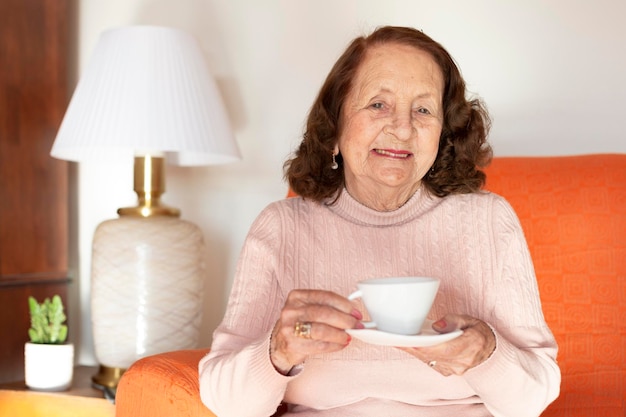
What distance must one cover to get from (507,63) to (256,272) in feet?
3.52

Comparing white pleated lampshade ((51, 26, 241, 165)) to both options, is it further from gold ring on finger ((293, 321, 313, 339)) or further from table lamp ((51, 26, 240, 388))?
gold ring on finger ((293, 321, 313, 339))

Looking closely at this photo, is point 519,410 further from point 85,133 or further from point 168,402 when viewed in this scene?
point 85,133

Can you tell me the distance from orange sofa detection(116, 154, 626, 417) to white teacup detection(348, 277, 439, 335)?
63cm

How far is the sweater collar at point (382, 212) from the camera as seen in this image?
5.00 ft

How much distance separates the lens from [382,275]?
4.81 ft

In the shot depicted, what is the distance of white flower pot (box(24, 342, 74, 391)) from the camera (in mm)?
2193

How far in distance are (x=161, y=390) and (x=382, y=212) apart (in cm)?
50

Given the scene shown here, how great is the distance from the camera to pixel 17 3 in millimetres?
2516

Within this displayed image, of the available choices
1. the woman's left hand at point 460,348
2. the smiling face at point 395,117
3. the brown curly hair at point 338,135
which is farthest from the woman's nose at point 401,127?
the woman's left hand at point 460,348

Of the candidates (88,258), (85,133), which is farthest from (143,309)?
(88,258)

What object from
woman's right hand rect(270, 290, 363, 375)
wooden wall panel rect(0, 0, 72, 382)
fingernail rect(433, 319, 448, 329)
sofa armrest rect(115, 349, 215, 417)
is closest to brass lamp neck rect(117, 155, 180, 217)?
wooden wall panel rect(0, 0, 72, 382)

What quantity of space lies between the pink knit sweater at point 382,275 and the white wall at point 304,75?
0.73 meters

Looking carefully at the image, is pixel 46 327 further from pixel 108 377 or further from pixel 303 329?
pixel 303 329

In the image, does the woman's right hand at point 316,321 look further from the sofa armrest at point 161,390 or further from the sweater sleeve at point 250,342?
the sofa armrest at point 161,390
